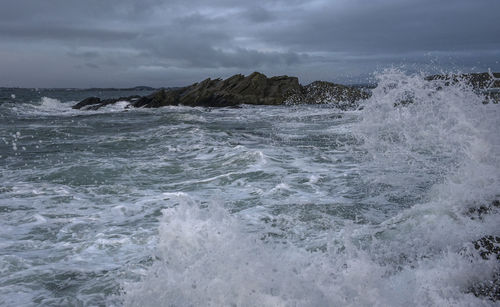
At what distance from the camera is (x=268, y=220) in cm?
589

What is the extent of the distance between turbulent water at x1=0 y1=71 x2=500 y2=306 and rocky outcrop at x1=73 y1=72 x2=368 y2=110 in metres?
23.8

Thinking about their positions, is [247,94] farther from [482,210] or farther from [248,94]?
[482,210]

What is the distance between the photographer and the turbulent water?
3510mm

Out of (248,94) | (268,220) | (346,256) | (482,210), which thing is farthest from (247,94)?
(346,256)

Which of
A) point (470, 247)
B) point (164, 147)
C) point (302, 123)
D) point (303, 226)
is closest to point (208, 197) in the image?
point (303, 226)

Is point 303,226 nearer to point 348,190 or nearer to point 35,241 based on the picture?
point 348,190

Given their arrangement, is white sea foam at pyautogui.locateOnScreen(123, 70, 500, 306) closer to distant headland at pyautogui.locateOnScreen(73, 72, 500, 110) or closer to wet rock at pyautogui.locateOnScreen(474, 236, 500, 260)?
wet rock at pyautogui.locateOnScreen(474, 236, 500, 260)

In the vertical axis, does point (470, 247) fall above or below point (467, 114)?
below

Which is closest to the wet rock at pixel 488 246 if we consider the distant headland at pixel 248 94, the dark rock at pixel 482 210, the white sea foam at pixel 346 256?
the white sea foam at pixel 346 256

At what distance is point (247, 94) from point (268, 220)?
31036 millimetres

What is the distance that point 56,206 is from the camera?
671cm

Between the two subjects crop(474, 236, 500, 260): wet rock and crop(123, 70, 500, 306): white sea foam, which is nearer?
crop(123, 70, 500, 306): white sea foam

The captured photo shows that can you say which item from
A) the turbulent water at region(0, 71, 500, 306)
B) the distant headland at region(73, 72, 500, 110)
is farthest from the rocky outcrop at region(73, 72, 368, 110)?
the turbulent water at region(0, 71, 500, 306)

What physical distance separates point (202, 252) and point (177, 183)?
14.2 ft
